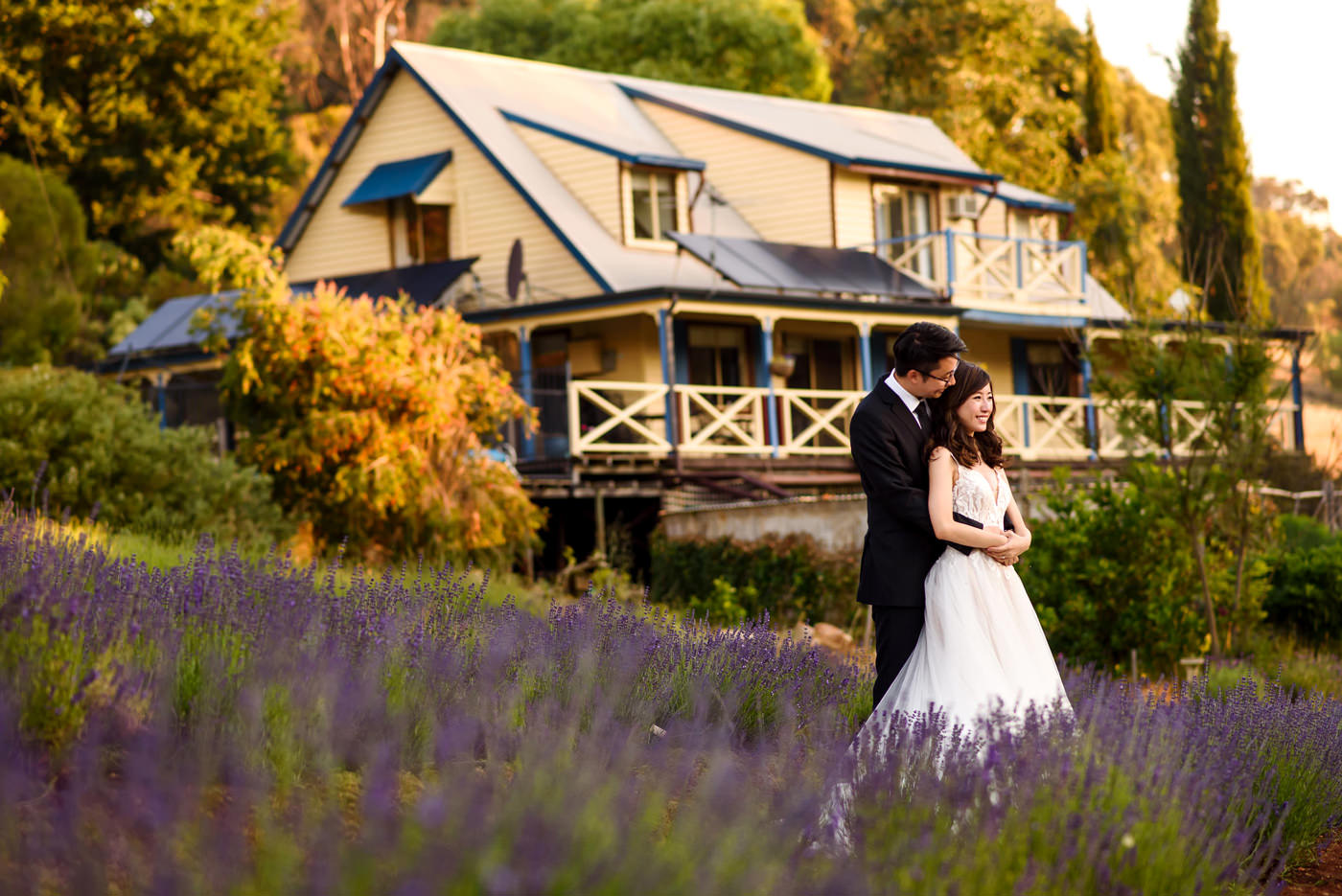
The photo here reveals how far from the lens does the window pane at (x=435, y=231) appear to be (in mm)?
25406

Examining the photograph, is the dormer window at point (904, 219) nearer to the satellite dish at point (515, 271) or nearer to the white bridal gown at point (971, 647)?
the satellite dish at point (515, 271)

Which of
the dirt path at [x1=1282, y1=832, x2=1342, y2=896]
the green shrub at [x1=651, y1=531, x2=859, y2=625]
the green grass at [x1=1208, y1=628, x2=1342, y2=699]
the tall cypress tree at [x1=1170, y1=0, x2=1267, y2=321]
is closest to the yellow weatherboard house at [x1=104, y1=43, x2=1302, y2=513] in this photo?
the green shrub at [x1=651, y1=531, x2=859, y2=625]

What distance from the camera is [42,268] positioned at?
79.3 ft

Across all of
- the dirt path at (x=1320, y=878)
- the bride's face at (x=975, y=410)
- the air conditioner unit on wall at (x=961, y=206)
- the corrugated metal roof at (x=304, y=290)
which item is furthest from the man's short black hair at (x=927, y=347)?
the air conditioner unit on wall at (x=961, y=206)

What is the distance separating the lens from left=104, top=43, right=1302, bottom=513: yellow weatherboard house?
872 inches

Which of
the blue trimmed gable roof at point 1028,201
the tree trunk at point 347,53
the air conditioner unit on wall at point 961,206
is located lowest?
the air conditioner unit on wall at point 961,206

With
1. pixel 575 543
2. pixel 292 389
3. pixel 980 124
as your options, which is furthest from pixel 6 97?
pixel 980 124

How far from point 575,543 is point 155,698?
17.5 meters

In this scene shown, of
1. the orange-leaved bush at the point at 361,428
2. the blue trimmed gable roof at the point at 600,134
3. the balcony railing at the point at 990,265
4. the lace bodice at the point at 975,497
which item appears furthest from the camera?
the balcony railing at the point at 990,265

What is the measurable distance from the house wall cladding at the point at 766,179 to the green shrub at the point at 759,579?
10.0 metres

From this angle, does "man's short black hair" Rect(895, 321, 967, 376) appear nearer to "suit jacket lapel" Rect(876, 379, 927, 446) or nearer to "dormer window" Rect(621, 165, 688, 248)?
"suit jacket lapel" Rect(876, 379, 927, 446)

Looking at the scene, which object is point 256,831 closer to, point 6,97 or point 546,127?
point 546,127

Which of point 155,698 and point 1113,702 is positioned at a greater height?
point 155,698

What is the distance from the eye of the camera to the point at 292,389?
14523mm
